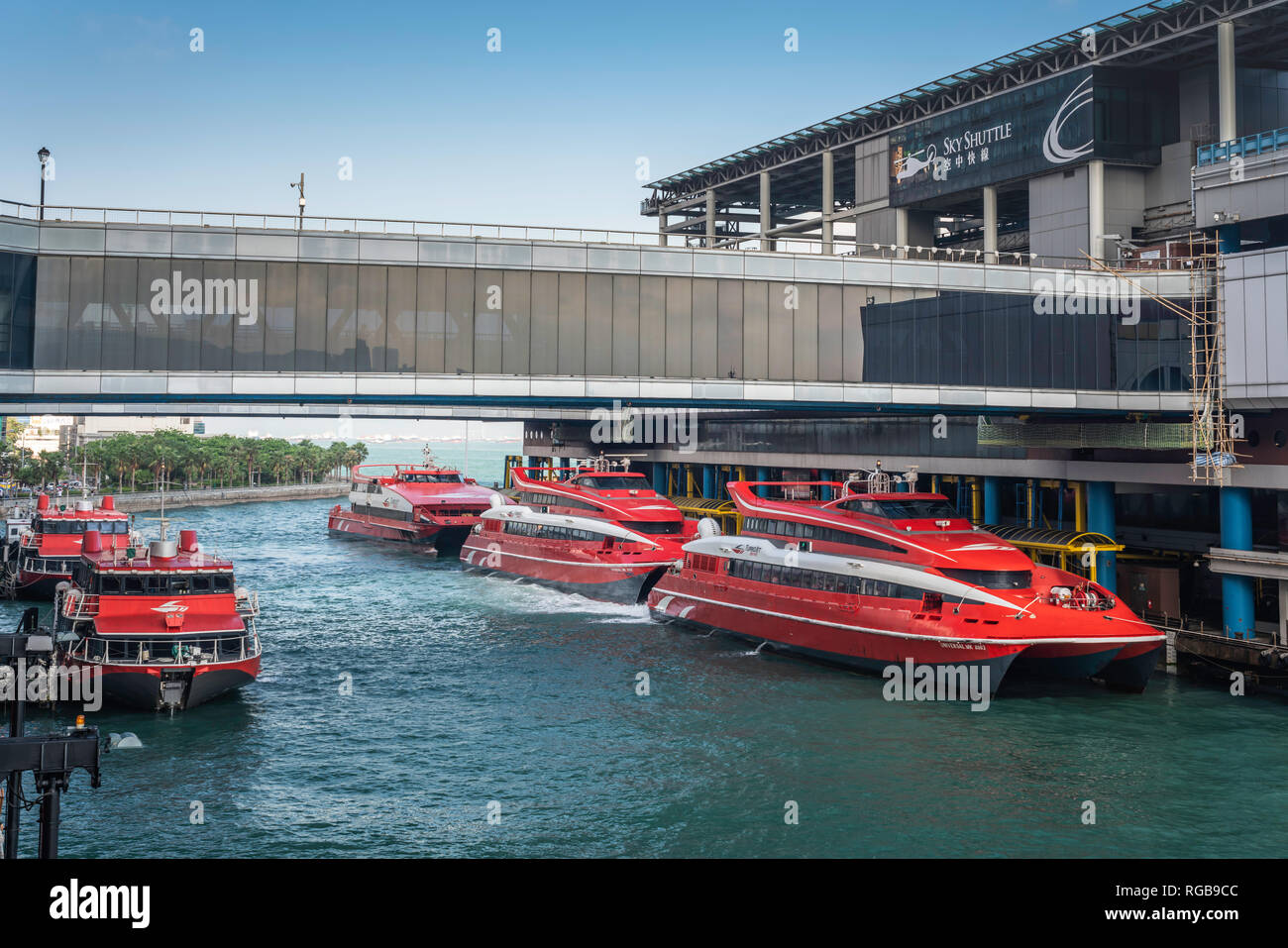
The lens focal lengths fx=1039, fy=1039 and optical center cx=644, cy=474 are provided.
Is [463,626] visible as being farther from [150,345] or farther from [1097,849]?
[1097,849]

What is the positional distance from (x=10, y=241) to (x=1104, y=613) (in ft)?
125

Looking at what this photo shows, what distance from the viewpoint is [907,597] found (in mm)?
36938

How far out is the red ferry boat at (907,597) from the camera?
3419cm

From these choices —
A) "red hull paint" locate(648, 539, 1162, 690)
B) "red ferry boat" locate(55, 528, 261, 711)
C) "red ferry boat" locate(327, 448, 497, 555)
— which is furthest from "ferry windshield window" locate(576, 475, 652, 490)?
"red ferry boat" locate(55, 528, 261, 711)

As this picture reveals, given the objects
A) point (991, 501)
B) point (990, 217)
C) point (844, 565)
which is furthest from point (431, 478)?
point (844, 565)

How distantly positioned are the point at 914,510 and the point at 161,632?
1067 inches

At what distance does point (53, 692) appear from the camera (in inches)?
1240

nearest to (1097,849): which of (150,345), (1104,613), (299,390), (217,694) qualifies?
(1104,613)

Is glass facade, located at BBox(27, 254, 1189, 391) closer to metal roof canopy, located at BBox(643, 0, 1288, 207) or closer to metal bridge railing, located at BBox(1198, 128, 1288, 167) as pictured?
metal bridge railing, located at BBox(1198, 128, 1288, 167)

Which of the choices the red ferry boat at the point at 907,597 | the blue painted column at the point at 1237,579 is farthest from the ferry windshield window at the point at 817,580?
the blue painted column at the point at 1237,579

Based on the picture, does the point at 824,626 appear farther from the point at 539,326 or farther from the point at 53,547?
the point at 53,547

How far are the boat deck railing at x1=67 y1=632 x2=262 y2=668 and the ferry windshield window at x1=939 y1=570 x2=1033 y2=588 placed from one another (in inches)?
967

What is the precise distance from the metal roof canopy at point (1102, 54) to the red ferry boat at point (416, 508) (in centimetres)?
4070

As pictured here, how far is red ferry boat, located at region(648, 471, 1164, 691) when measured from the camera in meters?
34.2
